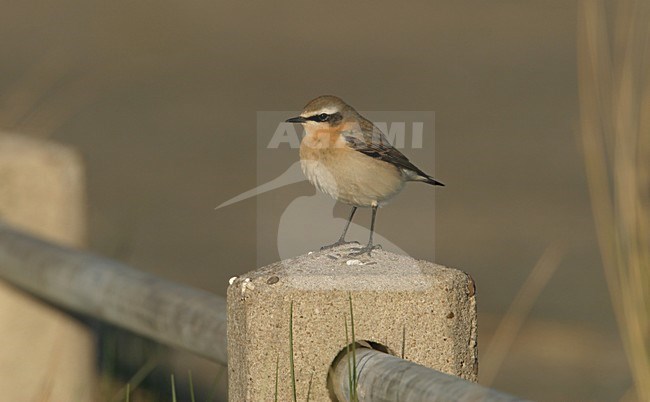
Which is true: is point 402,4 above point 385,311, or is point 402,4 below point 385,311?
above

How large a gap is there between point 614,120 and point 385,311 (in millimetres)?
779

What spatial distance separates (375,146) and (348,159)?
108 mm

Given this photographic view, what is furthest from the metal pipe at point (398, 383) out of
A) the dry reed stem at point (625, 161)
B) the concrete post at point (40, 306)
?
the concrete post at point (40, 306)

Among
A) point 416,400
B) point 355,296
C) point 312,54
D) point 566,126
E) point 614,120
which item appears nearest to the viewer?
point 416,400

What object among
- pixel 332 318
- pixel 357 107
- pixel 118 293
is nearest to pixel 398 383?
pixel 332 318

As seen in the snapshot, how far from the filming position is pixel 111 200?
9.04 m

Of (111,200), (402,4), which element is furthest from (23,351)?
(402,4)

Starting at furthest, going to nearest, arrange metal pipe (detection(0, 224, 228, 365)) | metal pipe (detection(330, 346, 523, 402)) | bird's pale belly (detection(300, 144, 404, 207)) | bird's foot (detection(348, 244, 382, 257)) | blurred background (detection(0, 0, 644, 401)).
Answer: blurred background (detection(0, 0, 644, 401)), bird's pale belly (detection(300, 144, 404, 207)), metal pipe (detection(0, 224, 228, 365)), bird's foot (detection(348, 244, 382, 257)), metal pipe (detection(330, 346, 523, 402))

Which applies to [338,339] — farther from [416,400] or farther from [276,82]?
[276,82]

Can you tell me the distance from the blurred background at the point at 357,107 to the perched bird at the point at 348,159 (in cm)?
11

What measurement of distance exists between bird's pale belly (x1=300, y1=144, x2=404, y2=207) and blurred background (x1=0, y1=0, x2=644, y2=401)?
0.48ft

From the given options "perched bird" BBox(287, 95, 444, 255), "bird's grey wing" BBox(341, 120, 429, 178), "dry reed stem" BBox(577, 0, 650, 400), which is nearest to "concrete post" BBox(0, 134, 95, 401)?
"perched bird" BBox(287, 95, 444, 255)

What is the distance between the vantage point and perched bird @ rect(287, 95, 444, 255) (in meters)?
3.77

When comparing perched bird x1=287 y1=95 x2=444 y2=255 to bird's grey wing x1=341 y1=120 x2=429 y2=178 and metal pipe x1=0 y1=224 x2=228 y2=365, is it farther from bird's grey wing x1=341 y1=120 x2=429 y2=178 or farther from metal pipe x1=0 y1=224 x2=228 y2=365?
metal pipe x1=0 y1=224 x2=228 y2=365
